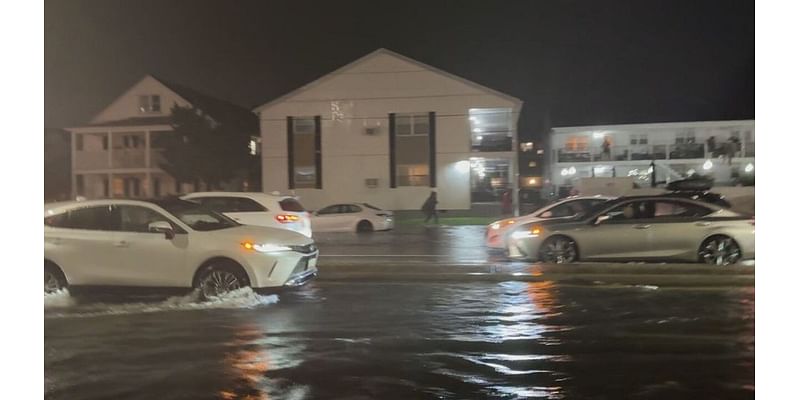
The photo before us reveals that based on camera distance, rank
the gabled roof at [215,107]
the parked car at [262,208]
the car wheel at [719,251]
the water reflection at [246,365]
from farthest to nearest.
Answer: the gabled roof at [215,107]
the parked car at [262,208]
the car wheel at [719,251]
the water reflection at [246,365]

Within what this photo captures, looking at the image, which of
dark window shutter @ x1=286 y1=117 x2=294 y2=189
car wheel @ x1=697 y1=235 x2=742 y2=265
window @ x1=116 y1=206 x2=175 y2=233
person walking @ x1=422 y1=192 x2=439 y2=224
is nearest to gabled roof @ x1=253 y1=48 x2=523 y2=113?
dark window shutter @ x1=286 y1=117 x2=294 y2=189

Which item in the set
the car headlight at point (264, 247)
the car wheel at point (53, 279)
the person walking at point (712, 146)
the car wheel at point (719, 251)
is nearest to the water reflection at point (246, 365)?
the car headlight at point (264, 247)

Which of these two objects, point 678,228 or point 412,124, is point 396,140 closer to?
point 412,124

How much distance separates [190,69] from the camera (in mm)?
4789

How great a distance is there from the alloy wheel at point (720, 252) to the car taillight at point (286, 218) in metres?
3.13

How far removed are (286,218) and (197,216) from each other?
2.25ft

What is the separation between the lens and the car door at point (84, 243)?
446cm

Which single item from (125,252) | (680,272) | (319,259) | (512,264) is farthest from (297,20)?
(680,272)

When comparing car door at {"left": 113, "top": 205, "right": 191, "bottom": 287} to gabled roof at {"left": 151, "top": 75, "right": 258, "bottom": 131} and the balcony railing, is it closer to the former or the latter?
gabled roof at {"left": 151, "top": 75, "right": 258, "bottom": 131}

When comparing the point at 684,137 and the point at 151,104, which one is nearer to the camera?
the point at 684,137

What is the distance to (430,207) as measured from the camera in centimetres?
458

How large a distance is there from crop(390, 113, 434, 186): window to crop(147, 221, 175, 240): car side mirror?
176 centimetres

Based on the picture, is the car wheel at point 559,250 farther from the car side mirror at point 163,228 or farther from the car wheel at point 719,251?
the car side mirror at point 163,228

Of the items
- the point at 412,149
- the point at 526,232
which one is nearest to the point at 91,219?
the point at 412,149
